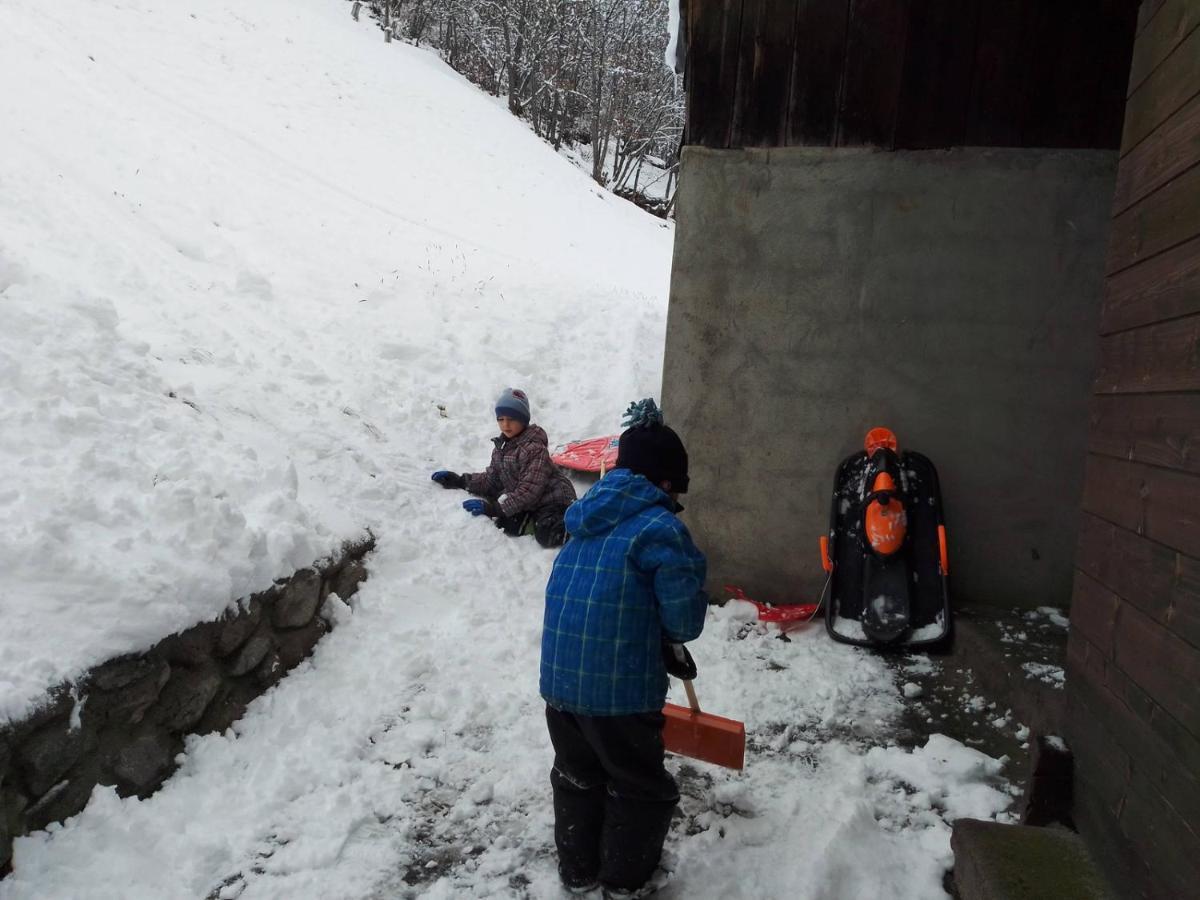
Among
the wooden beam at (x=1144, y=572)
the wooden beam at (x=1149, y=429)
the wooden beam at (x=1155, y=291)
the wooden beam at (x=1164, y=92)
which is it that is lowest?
A: the wooden beam at (x=1144, y=572)

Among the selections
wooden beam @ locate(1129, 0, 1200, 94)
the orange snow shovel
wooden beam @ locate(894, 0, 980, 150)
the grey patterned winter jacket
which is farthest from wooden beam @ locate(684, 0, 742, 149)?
the orange snow shovel

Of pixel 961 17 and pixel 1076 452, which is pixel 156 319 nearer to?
pixel 961 17

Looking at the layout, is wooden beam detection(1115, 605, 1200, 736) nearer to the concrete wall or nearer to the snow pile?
the snow pile

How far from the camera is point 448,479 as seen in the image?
6195mm

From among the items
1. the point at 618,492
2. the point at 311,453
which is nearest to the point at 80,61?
the point at 311,453

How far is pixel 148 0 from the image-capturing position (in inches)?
685

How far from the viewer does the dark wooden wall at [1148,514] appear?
190cm

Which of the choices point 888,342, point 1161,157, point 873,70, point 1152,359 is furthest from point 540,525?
point 1161,157

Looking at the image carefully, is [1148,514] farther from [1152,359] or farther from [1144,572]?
[1152,359]

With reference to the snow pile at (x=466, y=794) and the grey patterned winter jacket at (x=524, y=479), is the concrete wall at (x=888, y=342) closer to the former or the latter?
the snow pile at (x=466, y=794)

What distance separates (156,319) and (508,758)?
15.3 ft

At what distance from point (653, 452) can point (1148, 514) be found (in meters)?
1.41

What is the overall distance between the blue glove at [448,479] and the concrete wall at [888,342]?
201 cm

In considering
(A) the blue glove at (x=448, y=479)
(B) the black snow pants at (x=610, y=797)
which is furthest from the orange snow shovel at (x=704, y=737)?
(A) the blue glove at (x=448, y=479)
